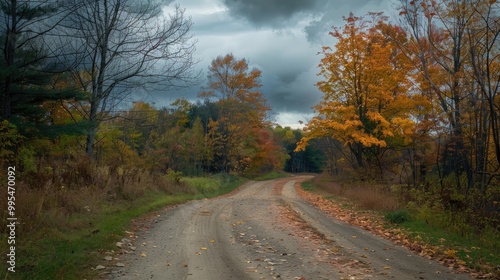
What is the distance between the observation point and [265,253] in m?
8.87

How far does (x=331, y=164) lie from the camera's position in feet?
155

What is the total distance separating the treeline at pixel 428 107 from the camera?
12438 millimetres

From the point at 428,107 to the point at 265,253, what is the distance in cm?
1651

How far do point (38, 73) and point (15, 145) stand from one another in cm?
305

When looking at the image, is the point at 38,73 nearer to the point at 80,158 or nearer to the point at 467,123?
the point at 80,158

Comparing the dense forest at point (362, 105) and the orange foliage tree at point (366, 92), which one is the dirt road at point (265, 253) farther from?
the orange foliage tree at point (366, 92)

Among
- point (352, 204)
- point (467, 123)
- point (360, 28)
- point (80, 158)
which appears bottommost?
point (352, 204)

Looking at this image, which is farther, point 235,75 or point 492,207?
point 235,75

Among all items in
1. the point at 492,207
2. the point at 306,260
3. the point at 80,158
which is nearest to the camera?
the point at 306,260

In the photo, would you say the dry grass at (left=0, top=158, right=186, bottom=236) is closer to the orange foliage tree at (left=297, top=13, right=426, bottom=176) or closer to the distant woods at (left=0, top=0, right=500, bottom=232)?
the distant woods at (left=0, top=0, right=500, bottom=232)

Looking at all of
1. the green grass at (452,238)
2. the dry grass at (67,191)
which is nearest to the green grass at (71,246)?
the dry grass at (67,191)

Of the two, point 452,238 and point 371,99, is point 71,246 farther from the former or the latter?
point 371,99

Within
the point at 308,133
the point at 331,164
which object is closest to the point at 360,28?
the point at 308,133

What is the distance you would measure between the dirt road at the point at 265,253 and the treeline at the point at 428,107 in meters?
3.86
